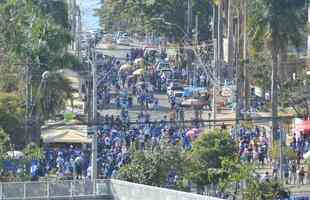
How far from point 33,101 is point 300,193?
52.4ft

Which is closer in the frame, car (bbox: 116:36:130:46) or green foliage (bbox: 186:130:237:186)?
green foliage (bbox: 186:130:237:186)

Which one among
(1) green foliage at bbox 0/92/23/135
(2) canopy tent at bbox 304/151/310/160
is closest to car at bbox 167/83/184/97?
(1) green foliage at bbox 0/92/23/135

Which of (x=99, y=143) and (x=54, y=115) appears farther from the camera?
(x=54, y=115)

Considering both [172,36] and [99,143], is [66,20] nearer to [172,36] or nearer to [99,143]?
[99,143]

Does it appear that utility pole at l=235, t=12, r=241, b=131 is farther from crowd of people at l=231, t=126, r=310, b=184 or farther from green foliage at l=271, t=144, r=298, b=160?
green foliage at l=271, t=144, r=298, b=160

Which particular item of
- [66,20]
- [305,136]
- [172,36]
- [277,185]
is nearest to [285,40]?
[305,136]

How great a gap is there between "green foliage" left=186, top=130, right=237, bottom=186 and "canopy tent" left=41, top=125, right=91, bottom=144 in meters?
8.47

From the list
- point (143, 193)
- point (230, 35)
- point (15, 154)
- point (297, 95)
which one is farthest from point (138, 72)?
point (143, 193)

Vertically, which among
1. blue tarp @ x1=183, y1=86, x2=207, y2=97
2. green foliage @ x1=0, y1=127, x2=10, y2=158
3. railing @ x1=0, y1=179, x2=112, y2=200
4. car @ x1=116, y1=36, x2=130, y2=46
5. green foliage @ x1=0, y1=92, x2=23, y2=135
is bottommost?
railing @ x1=0, y1=179, x2=112, y2=200

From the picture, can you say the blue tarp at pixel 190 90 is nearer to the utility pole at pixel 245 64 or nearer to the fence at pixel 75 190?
the utility pole at pixel 245 64

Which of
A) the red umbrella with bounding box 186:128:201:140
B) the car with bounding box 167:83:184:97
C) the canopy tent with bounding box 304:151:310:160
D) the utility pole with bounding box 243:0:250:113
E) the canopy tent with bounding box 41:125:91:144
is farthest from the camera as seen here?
the car with bounding box 167:83:184:97

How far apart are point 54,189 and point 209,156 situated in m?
8.59

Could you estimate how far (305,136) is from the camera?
62.7 m

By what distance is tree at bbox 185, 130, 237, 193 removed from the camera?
160 feet
